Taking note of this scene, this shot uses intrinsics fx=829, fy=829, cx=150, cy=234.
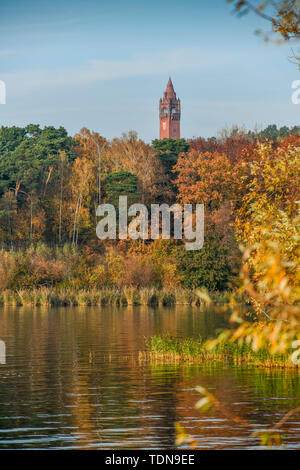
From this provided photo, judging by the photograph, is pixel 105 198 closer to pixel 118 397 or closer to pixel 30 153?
pixel 30 153

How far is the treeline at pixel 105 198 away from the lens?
49312 mm

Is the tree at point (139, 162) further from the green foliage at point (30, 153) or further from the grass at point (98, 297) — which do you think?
the grass at point (98, 297)

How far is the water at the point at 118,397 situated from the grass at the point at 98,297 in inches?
625

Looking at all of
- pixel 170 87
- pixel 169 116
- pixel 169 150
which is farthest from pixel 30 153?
pixel 170 87

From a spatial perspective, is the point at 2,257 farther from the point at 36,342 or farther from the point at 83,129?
the point at 83,129

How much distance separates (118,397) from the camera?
16.6 metres

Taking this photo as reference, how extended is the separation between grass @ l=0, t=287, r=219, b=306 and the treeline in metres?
2.09

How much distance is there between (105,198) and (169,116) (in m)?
78.5

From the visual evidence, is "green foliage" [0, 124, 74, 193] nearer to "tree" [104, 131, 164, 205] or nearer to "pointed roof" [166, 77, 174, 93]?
"tree" [104, 131, 164, 205]

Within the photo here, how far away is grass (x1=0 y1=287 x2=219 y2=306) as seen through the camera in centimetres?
4409
